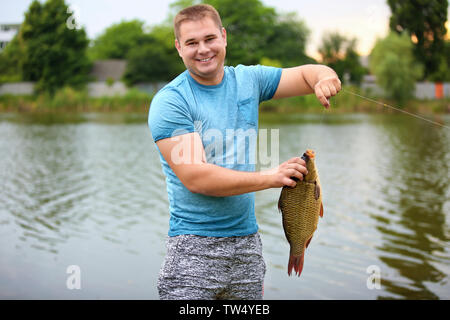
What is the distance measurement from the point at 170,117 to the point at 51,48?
197ft

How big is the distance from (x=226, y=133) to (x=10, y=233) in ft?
26.0

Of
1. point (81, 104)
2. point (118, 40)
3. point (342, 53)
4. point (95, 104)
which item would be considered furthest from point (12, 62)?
point (342, 53)

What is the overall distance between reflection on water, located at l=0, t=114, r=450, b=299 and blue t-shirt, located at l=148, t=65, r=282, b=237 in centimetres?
149

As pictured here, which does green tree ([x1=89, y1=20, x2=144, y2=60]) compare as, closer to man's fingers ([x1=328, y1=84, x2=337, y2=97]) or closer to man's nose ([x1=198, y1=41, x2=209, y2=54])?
man's nose ([x1=198, y1=41, x2=209, y2=54])

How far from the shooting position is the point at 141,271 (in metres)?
7.98

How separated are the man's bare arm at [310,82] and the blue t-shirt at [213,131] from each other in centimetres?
19

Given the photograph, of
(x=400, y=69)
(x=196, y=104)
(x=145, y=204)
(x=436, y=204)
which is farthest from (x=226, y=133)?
(x=400, y=69)

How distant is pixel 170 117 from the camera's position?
9.55 feet

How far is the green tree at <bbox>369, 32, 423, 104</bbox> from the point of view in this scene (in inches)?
1561

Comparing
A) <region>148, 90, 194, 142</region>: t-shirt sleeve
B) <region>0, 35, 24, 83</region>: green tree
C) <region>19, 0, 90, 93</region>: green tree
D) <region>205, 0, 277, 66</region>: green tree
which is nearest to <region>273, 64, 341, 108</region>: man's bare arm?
<region>148, 90, 194, 142</region>: t-shirt sleeve

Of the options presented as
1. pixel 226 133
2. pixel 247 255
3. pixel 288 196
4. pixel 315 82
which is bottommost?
pixel 247 255

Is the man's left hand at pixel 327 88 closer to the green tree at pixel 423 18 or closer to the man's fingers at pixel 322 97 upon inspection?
the man's fingers at pixel 322 97

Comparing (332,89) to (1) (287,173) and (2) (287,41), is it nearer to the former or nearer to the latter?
(1) (287,173)
